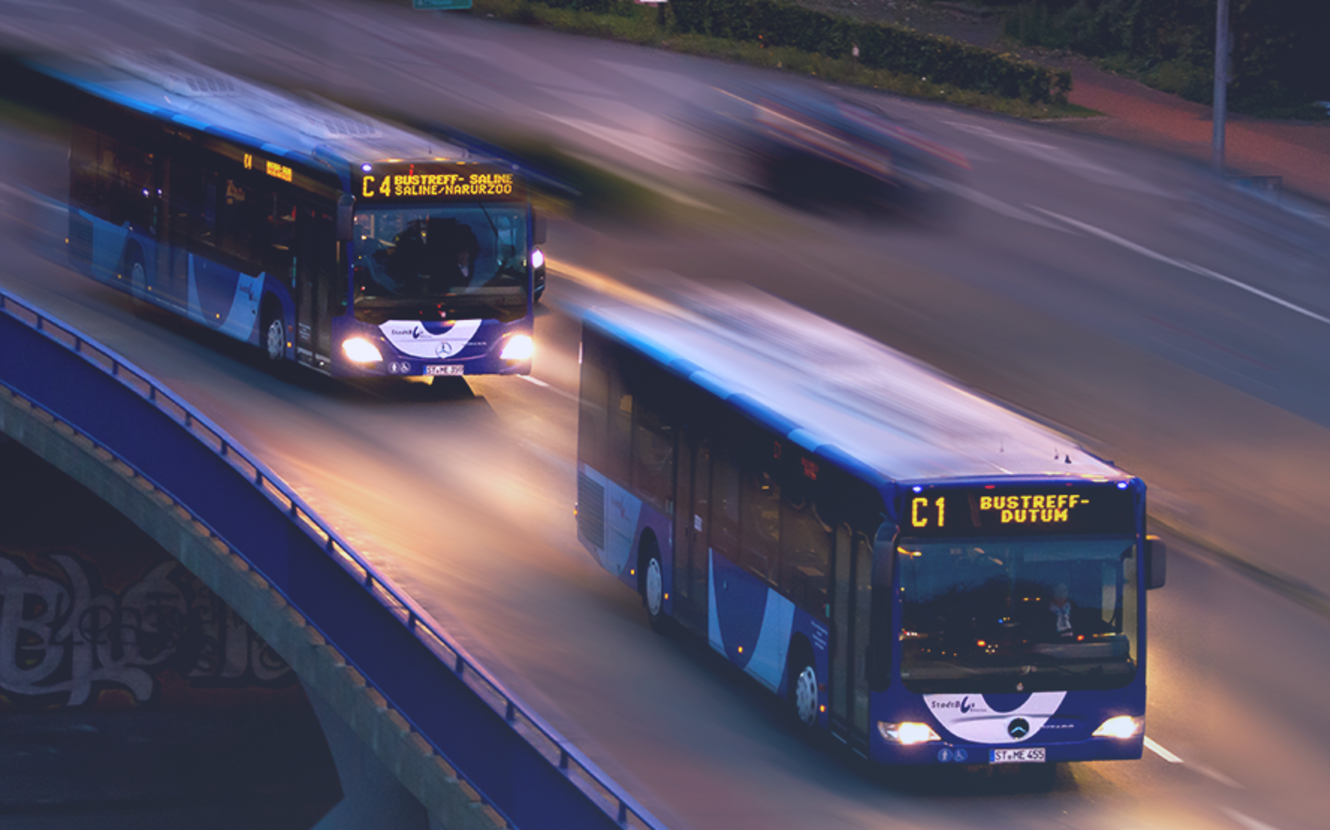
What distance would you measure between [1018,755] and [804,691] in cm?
203

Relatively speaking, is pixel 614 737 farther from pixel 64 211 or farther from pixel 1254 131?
pixel 1254 131

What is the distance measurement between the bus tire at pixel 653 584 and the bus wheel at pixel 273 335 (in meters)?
8.35

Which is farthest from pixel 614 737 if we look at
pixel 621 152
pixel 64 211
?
pixel 621 152

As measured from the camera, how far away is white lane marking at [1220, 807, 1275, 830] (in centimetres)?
1659

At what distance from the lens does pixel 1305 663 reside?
2111cm

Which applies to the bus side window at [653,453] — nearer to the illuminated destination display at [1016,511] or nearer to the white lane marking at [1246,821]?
the illuminated destination display at [1016,511]

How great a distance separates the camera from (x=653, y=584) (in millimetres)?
20828

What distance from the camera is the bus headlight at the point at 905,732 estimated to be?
1583 cm

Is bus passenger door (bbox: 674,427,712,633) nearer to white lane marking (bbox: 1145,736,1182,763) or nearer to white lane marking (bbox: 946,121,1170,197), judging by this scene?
white lane marking (bbox: 1145,736,1182,763)

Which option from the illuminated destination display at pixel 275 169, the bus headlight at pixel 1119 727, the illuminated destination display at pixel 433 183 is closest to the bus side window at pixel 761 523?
the bus headlight at pixel 1119 727

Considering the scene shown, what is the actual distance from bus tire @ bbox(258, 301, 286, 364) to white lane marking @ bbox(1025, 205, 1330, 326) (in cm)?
1875

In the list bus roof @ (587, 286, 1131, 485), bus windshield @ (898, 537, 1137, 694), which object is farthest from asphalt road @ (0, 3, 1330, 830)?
bus roof @ (587, 286, 1131, 485)

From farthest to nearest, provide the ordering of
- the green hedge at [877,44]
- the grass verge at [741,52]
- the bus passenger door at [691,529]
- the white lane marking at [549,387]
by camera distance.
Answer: the green hedge at [877,44]
the grass verge at [741,52]
the white lane marking at [549,387]
the bus passenger door at [691,529]

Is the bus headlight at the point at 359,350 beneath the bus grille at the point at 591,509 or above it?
above
